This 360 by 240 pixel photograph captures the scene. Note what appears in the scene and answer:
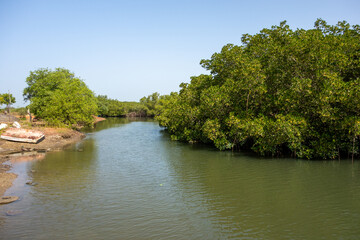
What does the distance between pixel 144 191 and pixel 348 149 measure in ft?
67.0

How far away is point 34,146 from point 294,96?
32.1m

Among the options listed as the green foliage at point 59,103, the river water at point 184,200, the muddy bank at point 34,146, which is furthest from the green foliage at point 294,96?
the green foliage at point 59,103

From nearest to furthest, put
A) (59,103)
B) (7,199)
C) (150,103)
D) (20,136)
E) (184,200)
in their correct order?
(7,199) → (184,200) → (20,136) → (59,103) → (150,103)

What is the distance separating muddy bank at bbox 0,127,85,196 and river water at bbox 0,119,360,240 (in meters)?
0.88

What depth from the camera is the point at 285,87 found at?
96.8 ft

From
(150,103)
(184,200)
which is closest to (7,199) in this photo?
(184,200)

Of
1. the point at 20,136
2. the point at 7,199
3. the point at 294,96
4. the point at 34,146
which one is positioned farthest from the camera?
the point at 20,136

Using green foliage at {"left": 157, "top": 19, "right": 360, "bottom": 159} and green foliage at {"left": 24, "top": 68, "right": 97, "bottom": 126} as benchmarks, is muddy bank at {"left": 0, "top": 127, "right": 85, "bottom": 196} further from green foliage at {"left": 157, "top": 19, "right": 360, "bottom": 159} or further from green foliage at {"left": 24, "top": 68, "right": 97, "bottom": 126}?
green foliage at {"left": 157, "top": 19, "right": 360, "bottom": 159}

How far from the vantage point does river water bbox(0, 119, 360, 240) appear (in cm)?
1259

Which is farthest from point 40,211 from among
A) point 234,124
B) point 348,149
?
point 348,149

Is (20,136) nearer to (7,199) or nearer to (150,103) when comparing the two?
(7,199)

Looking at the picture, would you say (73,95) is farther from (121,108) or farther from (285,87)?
(121,108)

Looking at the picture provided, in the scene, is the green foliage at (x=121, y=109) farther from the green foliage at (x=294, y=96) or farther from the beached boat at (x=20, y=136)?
the green foliage at (x=294, y=96)

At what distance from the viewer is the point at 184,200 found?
16672 mm
